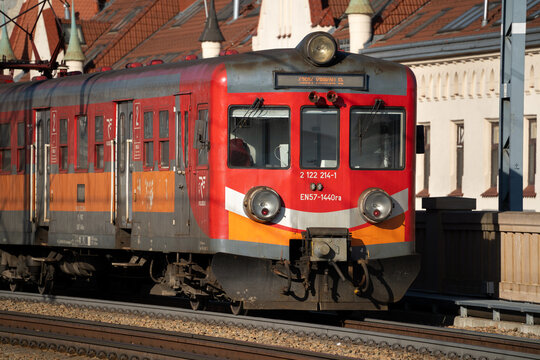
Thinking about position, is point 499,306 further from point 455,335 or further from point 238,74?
point 238,74

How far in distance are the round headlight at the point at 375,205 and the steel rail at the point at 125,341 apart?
9.11ft

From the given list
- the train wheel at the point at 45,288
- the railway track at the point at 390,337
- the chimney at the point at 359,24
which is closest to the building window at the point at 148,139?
the railway track at the point at 390,337

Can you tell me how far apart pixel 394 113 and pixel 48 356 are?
17.0 feet

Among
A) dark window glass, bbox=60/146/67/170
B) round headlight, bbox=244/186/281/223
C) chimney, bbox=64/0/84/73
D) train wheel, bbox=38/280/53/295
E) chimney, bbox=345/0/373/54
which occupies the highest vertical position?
chimney, bbox=64/0/84/73

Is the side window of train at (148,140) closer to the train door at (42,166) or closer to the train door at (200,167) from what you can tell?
the train door at (200,167)

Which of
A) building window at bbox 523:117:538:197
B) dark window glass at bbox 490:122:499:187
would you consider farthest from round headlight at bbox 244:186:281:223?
dark window glass at bbox 490:122:499:187

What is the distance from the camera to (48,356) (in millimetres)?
12977

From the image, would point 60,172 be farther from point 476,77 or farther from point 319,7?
point 319,7

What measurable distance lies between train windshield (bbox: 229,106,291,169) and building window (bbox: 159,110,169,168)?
55.8 inches

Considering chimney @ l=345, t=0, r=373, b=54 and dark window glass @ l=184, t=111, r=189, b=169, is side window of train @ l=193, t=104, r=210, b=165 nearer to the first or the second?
dark window glass @ l=184, t=111, r=189, b=169

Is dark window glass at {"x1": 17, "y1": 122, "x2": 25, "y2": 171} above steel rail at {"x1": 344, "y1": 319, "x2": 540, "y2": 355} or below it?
above

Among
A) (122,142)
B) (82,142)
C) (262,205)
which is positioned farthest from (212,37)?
(262,205)

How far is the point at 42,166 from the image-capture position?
19125 millimetres

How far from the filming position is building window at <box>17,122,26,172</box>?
19.7 m
